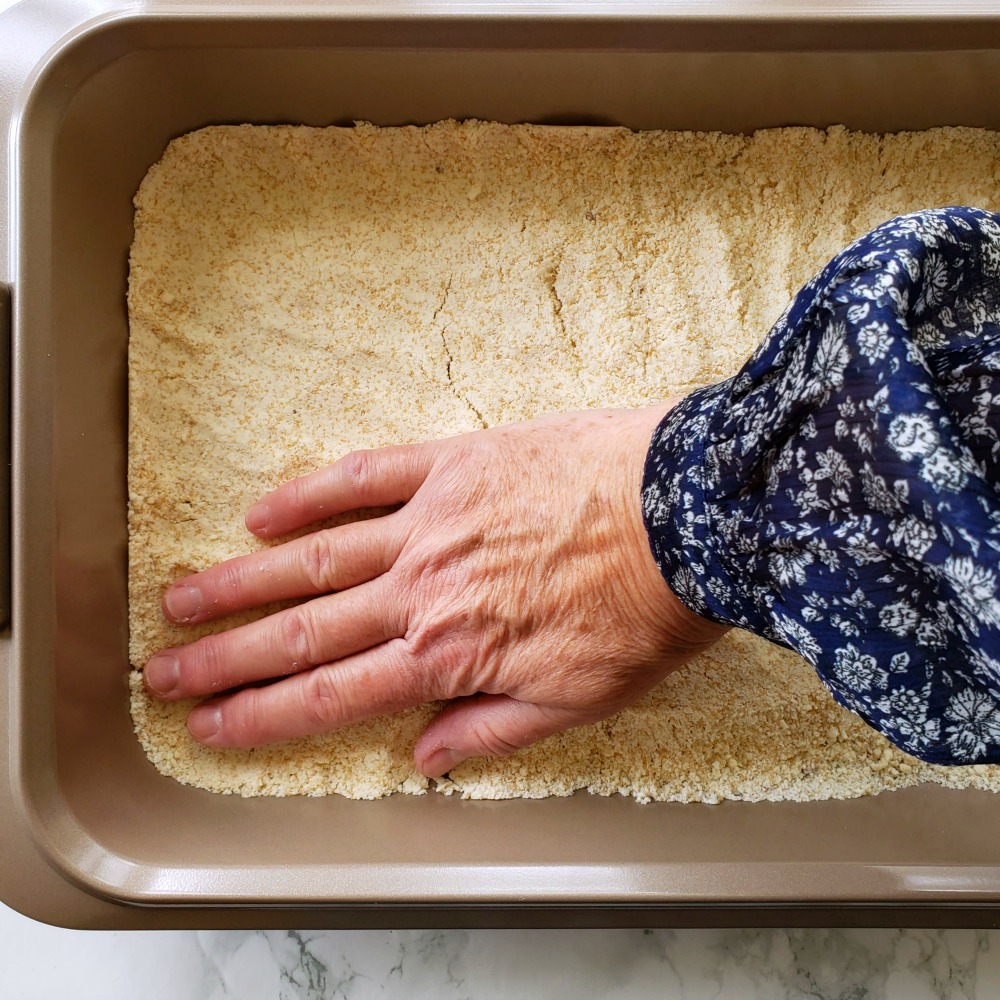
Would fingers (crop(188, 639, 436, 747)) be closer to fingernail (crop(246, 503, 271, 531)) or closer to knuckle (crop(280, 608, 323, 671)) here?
knuckle (crop(280, 608, 323, 671))

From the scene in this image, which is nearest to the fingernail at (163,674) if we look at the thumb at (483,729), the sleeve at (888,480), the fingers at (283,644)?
the fingers at (283,644)

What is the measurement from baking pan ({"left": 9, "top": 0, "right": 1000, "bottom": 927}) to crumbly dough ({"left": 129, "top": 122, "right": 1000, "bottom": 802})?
2 centimetres

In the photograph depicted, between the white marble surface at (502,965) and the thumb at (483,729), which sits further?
the white marble surface at (502,965)

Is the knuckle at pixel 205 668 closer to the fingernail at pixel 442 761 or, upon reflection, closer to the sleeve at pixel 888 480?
the fingernail at pixel 442 761

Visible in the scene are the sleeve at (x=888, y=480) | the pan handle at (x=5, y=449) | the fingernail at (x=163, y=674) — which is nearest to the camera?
the sleeve at (x=888, y=480)

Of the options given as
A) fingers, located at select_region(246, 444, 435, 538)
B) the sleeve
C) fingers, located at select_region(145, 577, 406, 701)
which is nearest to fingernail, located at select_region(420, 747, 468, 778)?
fingers, located at select_region(145, 577, 406, 701)

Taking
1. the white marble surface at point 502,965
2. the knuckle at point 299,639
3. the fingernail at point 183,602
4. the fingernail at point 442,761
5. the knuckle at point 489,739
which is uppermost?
the fingernail at point 183,602

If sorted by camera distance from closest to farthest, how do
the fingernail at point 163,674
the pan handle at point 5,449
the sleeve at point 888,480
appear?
the sleeve at point 888,480 → the pan handle at point 5,449 → the fingernail at point 163,674

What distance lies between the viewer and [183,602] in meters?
0.77

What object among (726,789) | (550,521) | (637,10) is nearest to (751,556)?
(550,521)

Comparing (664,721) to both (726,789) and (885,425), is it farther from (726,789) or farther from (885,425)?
(885,425)

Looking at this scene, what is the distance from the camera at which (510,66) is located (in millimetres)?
748

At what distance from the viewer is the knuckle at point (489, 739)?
748 millimetres

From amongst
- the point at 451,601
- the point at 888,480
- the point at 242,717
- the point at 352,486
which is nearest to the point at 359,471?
the point at 352,486
